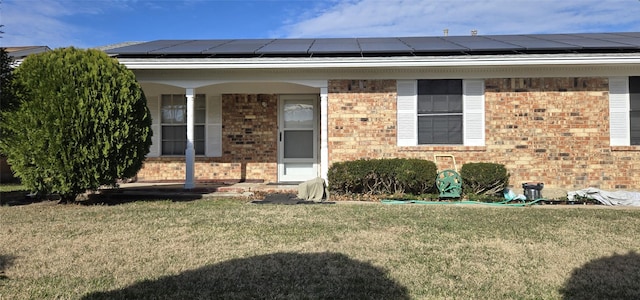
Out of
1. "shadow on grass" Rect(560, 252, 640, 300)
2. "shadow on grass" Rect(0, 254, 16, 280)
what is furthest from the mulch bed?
"shadow on grass" Rect(560, 252, 640, 300)

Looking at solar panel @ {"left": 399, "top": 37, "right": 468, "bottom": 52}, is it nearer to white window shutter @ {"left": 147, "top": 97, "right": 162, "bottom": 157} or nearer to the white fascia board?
the white fascia board

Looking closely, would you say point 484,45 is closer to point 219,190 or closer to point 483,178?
point 483,178

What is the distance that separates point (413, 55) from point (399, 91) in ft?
2.67

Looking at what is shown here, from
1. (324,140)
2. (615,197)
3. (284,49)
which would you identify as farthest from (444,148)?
(284,49)

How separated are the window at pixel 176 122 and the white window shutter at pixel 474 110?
6.50m

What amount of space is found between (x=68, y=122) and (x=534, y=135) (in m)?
8.92

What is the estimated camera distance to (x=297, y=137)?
10719 mm

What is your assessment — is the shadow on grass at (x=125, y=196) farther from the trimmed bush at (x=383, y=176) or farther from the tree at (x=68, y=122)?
the trimmed bush at (x=383, y=176)

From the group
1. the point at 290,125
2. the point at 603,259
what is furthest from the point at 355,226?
the point at 290,125

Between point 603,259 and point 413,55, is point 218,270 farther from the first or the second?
point 413,55

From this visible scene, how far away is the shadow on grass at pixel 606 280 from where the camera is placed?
3.09m

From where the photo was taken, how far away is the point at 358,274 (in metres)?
3.48

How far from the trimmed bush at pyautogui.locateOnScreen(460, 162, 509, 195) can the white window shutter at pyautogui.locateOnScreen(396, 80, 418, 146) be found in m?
1.31

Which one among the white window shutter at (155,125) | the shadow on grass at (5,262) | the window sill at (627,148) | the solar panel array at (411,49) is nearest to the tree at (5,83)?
the solar panel array at (411,49)
